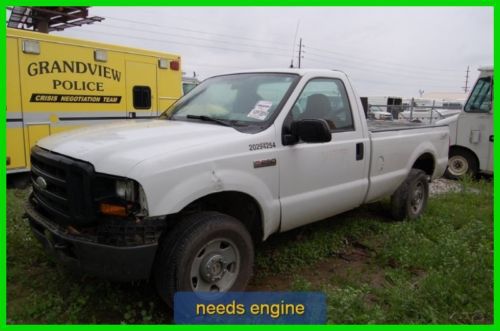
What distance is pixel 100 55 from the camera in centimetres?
757

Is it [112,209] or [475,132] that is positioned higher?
[475,132]

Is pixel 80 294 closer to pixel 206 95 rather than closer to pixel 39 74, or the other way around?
pixel 206 95

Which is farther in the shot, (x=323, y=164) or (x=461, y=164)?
(x=461, y=164)

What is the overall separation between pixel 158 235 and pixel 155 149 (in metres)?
0.59

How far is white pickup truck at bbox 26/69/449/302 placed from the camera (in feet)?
9.07

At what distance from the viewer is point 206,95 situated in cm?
436

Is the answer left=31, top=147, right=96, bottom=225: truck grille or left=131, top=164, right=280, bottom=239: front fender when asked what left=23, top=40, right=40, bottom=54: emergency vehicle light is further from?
left=131, top=164, right=280, bottom=239: front fender

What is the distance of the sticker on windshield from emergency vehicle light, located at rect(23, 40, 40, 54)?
4.71m

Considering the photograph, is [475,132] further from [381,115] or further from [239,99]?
[381,115]

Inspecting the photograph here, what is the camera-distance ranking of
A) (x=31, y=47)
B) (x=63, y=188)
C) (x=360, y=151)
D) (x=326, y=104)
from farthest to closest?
1. (x=31, y=47)
2. (x=360, y=151)
3. (x=326, y=104)
4. (x=63, y=188)

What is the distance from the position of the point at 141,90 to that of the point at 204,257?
237 inches

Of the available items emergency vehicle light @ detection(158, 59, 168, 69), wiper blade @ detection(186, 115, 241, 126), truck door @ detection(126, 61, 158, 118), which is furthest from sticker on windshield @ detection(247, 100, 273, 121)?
emergency vehicle light @ detection(158, 59, 168, 69)

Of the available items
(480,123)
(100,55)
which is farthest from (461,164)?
(100,55)

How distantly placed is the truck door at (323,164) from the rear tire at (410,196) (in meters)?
1.07
